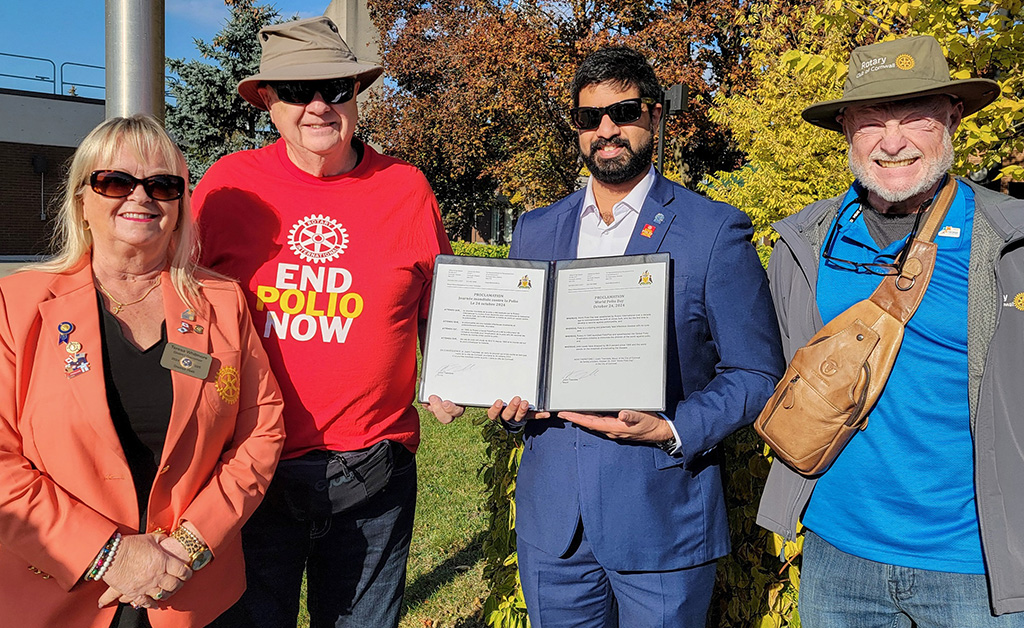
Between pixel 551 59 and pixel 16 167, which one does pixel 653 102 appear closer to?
pixel 551 59

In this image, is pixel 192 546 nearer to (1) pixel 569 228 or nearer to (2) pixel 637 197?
(1) pixel 569 228

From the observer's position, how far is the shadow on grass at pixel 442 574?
16.9ft

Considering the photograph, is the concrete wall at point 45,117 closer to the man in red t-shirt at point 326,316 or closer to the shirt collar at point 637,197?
the man in red t-shirt at point 326,316

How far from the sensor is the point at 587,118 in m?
2.80

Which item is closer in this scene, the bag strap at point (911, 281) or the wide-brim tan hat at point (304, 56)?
the bag strap at point (911, 281)

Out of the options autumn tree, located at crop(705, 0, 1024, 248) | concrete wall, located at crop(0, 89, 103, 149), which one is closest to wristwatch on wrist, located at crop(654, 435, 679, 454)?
autumn tree, located at crop(705, 0, 1024, 248)

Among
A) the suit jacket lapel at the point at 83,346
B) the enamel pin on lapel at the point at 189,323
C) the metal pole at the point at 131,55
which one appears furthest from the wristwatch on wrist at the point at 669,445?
the metal pole at the point at 131,55

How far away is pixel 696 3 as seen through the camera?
2034cm

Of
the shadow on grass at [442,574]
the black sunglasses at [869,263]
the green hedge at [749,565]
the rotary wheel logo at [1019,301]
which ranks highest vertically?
the black sunglasses at [869,263]

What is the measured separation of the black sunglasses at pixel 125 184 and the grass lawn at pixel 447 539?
6.07 feet

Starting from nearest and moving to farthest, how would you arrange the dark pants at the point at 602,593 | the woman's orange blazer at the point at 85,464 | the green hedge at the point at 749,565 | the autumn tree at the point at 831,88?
the woman's orange blazer at the point at 85,464 → the dark pants at the point at 602,593 → the green hedge at the point at 749,565 → the autumn tree at the point at 831,88

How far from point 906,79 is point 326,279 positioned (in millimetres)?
2155

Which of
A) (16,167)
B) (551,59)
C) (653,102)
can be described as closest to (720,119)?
(551,59)

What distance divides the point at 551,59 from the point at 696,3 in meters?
4.28
